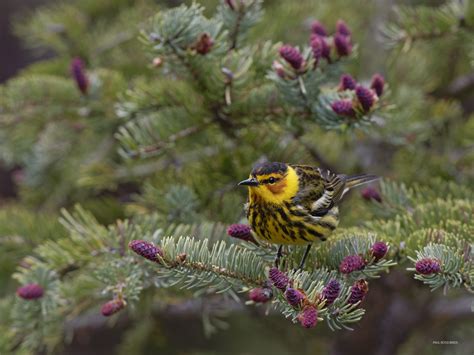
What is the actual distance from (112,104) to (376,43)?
1207 mm

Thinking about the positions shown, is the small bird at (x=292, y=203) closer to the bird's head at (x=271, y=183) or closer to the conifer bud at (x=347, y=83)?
the bird's head at (x=271, y=183)

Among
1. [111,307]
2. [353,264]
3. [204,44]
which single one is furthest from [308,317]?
[204,44]

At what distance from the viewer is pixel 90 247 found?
71.9 inches

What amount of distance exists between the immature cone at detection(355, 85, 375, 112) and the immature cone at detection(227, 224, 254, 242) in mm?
474

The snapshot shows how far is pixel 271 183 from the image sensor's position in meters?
1.97

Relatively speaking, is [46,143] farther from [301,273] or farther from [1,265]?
[301,273]

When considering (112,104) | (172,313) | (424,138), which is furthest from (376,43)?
(172,313)

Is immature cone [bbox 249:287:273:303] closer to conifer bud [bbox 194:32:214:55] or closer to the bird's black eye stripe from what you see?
the bird's black eye stripe

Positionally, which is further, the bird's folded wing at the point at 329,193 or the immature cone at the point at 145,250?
the bird's folded wing at the point at 329,193

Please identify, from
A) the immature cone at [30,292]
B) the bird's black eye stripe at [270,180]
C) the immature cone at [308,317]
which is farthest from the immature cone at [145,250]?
the bird's black eye stripe at [270,180]

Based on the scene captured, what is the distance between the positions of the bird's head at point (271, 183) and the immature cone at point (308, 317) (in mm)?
680

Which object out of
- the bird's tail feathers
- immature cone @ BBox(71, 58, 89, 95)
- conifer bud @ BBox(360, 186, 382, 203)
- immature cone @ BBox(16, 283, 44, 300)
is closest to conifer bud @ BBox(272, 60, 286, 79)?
conifer bud @ BBox(360, 186, 382, 203)

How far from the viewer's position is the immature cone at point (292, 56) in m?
1.75

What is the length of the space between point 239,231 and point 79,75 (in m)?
0.89
